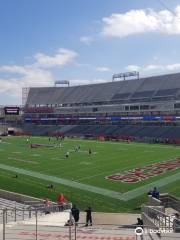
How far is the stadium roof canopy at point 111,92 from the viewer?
297ft

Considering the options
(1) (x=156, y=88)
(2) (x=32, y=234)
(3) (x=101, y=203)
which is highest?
(1) (x=156, y=88)

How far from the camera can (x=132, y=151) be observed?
51469 mm

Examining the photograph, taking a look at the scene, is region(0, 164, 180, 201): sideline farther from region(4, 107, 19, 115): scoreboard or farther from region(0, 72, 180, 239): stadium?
region(4, 107, 19, 115): scoreboard

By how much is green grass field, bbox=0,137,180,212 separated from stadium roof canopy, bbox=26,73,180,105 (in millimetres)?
41414

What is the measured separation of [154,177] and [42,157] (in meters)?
17.7

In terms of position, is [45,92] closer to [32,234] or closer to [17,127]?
[17,127]

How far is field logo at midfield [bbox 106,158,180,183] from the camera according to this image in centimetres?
3183

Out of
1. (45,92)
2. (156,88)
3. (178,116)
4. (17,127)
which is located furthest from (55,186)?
(45,92)

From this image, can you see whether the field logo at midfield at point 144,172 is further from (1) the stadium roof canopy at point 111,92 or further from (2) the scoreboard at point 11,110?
(2) the scoreboard at point 11,110

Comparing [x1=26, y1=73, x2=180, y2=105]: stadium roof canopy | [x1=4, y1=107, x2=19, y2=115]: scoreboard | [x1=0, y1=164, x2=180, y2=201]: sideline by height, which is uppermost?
[x1=26, y1=73, x2=180, y2=105]: stadium roof canopy

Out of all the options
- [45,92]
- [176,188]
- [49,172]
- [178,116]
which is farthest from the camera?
[45,92]

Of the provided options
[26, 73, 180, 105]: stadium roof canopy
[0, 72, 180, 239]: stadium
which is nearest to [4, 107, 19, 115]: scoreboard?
[0, 72, 180, 239]: stadium

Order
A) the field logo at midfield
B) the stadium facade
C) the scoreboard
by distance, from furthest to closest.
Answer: the scoreboard < the stadium facade < the field logo at midfield

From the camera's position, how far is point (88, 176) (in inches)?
1310
